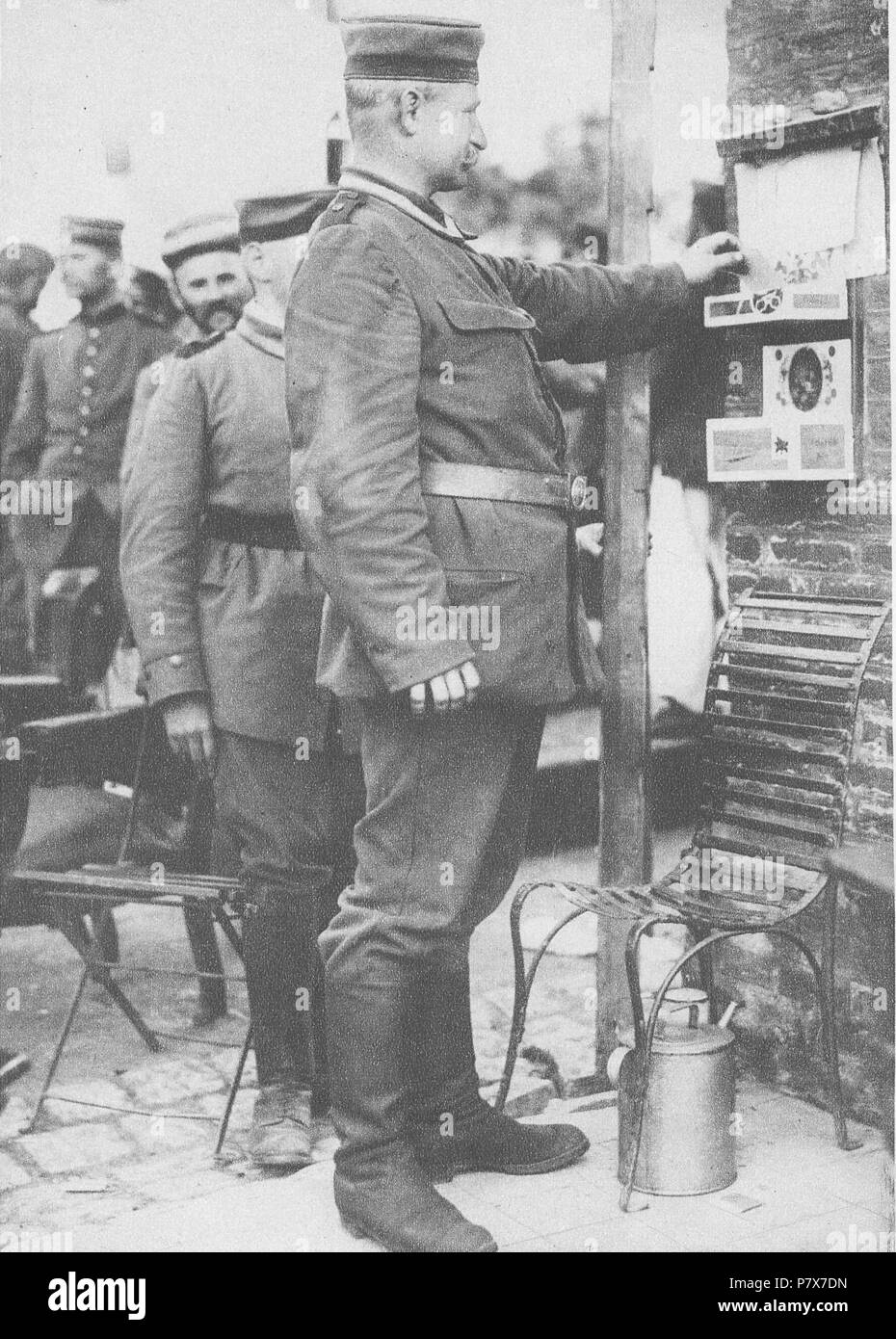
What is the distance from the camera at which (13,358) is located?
19.8ft

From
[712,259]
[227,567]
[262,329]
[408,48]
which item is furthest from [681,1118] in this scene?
[408,48]

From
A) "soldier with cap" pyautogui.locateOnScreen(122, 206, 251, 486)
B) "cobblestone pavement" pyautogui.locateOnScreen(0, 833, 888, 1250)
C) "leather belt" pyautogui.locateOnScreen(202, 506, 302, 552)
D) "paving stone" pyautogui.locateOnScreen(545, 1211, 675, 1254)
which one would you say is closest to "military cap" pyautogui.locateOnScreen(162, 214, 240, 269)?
"soldier with cap" pyautogui.locateOnScreen(122, 206, 251, 486)

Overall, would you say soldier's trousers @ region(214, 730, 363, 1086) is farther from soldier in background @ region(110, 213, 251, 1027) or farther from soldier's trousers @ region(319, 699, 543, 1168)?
soldier's trousers @ region(319, 699, 543, 1168)

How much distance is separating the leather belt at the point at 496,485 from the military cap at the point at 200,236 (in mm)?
1777

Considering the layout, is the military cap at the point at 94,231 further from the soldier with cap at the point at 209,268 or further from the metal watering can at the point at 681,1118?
the metal watering can at the point at 681,1118

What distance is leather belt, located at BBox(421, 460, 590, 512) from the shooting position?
3.70m

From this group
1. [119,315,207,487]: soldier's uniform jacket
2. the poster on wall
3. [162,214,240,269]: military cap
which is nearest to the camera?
the poster on wall

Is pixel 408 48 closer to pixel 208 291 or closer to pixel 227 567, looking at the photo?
pixel 227 567

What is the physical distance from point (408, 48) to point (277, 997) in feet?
7.78

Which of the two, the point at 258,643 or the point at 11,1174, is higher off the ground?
the point at 258,643

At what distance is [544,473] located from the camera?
3848mm

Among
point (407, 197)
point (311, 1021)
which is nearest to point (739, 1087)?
point (311, 1021)

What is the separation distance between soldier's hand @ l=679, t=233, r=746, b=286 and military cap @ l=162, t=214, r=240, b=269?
1.50 meters
